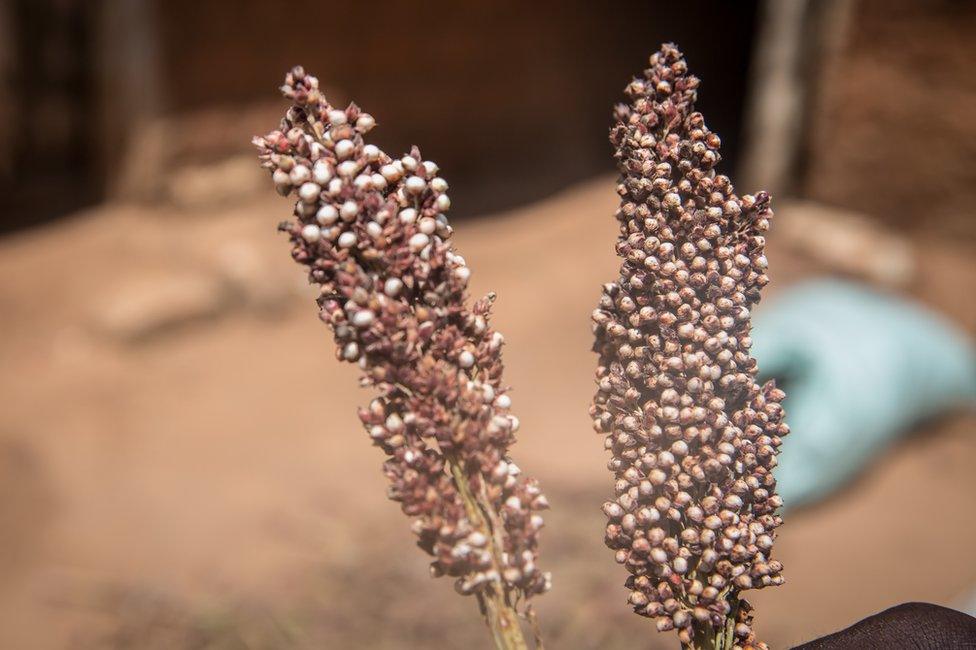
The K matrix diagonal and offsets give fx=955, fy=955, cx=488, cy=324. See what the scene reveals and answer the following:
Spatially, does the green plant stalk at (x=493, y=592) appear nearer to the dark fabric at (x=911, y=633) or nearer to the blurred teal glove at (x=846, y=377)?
the dark fabric at (x=911, y=633)

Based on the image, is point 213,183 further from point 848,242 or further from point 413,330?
point 413,330

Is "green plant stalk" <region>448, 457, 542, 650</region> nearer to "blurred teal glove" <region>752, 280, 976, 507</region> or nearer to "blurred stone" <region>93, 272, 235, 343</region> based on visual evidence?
"blurred teal glove" <region>752, 280, 976, 507</region>

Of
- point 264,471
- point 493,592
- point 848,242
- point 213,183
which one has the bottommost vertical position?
point 493,592

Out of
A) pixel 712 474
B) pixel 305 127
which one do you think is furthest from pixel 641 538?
pixel 305 127

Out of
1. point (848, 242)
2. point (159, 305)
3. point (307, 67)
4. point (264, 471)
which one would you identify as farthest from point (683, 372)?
point (307, 67)

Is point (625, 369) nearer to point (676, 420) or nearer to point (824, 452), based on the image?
point (676, 420)

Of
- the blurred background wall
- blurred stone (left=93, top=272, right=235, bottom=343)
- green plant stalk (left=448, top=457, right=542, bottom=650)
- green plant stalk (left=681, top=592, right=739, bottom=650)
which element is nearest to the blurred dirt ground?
blurred stone (left=93, top=272, right=235, bottom=343)

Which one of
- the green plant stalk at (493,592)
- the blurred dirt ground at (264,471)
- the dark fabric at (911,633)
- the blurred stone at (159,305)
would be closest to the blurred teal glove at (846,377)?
the blurred dirt ground at (264,471)
